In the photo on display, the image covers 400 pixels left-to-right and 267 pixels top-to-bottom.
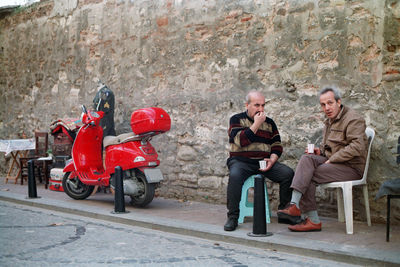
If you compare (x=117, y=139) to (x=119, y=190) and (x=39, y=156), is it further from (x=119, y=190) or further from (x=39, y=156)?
(x=39, y=156)

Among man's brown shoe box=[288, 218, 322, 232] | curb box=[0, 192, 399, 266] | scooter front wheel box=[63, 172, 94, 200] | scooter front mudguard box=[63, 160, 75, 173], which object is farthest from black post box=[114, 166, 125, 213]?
man's brown shoe box=[288, 218, 322, 232]

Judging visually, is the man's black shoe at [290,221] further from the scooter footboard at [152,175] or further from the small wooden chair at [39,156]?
the small wooden chair at [39,156]

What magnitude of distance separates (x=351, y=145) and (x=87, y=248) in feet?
9.22

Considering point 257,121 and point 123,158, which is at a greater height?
point 257,121

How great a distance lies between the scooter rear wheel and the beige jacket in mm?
2589

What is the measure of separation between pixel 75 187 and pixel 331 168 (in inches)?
170

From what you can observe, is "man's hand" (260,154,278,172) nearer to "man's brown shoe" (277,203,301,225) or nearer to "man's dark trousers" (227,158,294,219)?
"man's dark trousers" (227,158,294,219)

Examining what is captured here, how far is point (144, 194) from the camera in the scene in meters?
6.50

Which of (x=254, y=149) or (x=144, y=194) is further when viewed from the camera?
(x=144, y=194)

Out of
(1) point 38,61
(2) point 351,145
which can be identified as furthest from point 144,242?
(1) point 38,61

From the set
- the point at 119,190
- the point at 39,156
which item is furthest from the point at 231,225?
the point at 39,156

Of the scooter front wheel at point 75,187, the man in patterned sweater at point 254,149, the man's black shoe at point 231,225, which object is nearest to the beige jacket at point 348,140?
the man in patterned sweater at point 254,149

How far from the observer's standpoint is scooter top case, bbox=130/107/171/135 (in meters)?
6.39

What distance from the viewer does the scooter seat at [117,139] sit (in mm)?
6648
